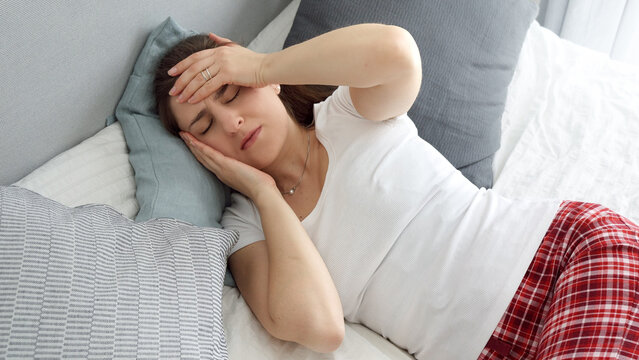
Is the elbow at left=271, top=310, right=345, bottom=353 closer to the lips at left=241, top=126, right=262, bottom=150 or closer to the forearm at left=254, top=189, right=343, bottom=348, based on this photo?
the forearm at left=254, top=189, right=343, bottom=348

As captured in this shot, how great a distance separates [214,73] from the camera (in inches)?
49.6

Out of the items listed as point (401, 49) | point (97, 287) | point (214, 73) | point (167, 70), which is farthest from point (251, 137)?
point (97, 287)

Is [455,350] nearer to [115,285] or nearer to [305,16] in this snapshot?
[115,285]

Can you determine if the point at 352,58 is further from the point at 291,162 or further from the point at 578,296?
the point at 578,296

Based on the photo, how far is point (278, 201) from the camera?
124 cm

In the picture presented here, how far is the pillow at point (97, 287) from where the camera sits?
771 millimetres

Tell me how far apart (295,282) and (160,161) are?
16.1 inches

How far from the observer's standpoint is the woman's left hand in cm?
125

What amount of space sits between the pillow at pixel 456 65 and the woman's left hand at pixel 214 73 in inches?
15.6

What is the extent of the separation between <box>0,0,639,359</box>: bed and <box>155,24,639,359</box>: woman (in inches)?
2.7

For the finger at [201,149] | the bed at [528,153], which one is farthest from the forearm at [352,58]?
the bed at [528,153]

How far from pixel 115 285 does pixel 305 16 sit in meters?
1.03

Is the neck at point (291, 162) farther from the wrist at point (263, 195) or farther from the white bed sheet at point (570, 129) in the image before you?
the white bed sheet at point (570, 129)

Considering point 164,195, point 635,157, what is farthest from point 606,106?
point 164,195
